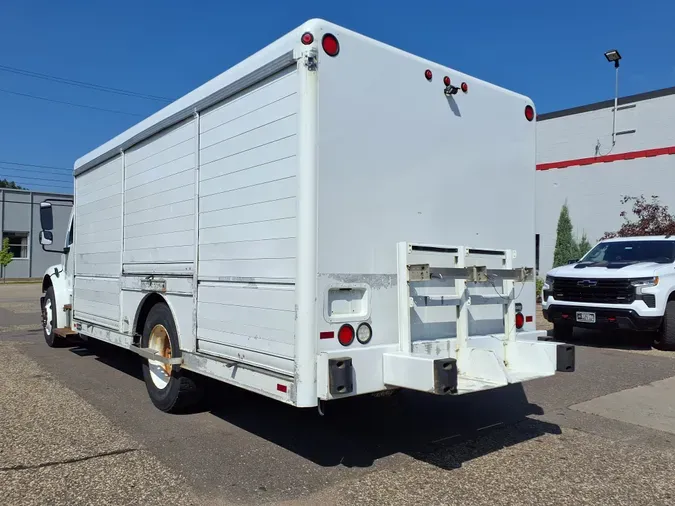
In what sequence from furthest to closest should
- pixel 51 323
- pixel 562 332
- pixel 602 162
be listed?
pixel 602 162 → pixel 562 332 → pixel 51 323

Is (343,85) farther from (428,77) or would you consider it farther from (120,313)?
(120,313)

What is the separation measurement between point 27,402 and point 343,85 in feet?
15.5

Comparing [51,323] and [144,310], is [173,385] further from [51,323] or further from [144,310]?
[51,323]

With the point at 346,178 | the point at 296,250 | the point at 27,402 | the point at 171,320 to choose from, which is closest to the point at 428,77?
the point at 346,178

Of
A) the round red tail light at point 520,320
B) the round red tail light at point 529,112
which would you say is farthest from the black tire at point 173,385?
the round red tail light at point 529,112

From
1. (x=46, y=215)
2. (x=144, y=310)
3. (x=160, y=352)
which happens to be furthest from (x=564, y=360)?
(x=46, y=215)

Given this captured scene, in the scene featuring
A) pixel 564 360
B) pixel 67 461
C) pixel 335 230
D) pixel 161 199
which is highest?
pixel 161 199

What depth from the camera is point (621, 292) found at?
10.1 meters

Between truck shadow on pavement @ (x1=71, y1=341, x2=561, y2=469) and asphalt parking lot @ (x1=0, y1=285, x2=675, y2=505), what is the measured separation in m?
0.02

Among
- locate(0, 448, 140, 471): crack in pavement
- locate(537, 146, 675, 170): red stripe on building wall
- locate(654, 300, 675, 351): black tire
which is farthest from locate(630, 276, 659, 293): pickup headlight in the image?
locate(537, 146, 675, 170): red stripe on building wall

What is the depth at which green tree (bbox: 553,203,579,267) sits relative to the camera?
762 inches

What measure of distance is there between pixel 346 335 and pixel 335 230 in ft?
2.34

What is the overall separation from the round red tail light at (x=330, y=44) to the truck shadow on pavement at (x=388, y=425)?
253 cm

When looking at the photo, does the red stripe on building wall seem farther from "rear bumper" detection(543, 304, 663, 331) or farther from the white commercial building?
"rear bumper" detection(543, 304, 663, 331)
